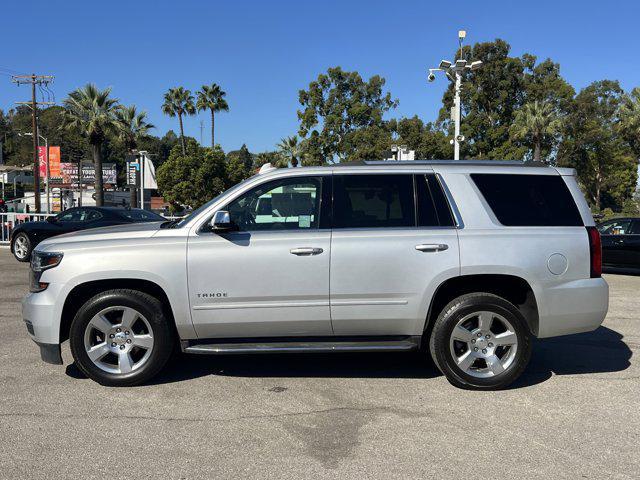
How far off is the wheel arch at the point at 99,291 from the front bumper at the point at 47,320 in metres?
0.07

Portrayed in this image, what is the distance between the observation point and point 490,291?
4945 millimetres

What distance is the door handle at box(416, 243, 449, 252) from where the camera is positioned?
4620mm

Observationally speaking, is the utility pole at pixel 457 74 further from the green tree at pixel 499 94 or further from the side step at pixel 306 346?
the green tree at pixel 499 94

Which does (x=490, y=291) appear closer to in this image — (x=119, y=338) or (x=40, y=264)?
(x=119, y=338)

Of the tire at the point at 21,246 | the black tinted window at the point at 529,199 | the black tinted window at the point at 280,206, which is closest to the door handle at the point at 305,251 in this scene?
the black tinted window at the point at 280,206

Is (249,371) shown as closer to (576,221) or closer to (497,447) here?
(497,447)

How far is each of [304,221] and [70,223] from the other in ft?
36.5

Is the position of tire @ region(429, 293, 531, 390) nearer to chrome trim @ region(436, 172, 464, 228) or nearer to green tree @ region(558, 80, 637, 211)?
chrome trim @ region(436, 172, 464, 228)

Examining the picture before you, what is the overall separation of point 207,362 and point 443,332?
240 centimetres

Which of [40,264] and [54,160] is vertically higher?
[54,160]

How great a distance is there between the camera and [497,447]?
143 inches

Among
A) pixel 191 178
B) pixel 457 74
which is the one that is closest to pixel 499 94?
pixel 191 178

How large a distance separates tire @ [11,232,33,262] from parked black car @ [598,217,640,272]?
14354 mm

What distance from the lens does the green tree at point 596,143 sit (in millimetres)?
48000
